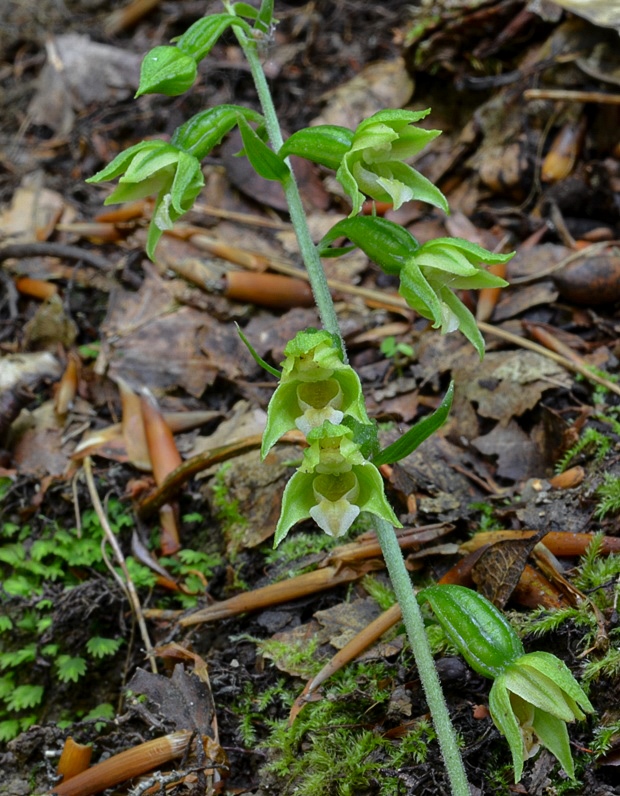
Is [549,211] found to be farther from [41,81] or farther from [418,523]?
[41,81]

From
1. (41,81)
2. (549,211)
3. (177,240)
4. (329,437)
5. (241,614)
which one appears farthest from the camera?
(41,81)

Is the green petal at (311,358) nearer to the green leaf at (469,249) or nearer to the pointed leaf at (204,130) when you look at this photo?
the green leaf at (469,249)

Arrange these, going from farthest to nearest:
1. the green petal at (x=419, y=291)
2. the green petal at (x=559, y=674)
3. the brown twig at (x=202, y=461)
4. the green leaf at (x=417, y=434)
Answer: the brown twig at (x=202, y=461)
the green petal at (x=419, y=291)
the green leaf at (x=417, y=434)
the green petal at (x=559, y=674)

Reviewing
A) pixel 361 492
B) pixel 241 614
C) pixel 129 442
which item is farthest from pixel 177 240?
pixel 361 492

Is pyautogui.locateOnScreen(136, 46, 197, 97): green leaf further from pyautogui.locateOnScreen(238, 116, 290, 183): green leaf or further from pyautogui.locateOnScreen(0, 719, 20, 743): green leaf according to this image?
pyautogui.locateOnScreen(0, 719, 20, 743): green leaf

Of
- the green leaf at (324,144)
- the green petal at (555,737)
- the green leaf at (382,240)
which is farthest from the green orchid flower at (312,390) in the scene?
the green petal at (555,737)

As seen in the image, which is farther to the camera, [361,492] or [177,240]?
[177,240]

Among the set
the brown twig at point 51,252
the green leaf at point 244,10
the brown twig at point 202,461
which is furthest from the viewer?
the brown twig at point 51,252

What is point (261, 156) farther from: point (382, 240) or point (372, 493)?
point (372, 493)
